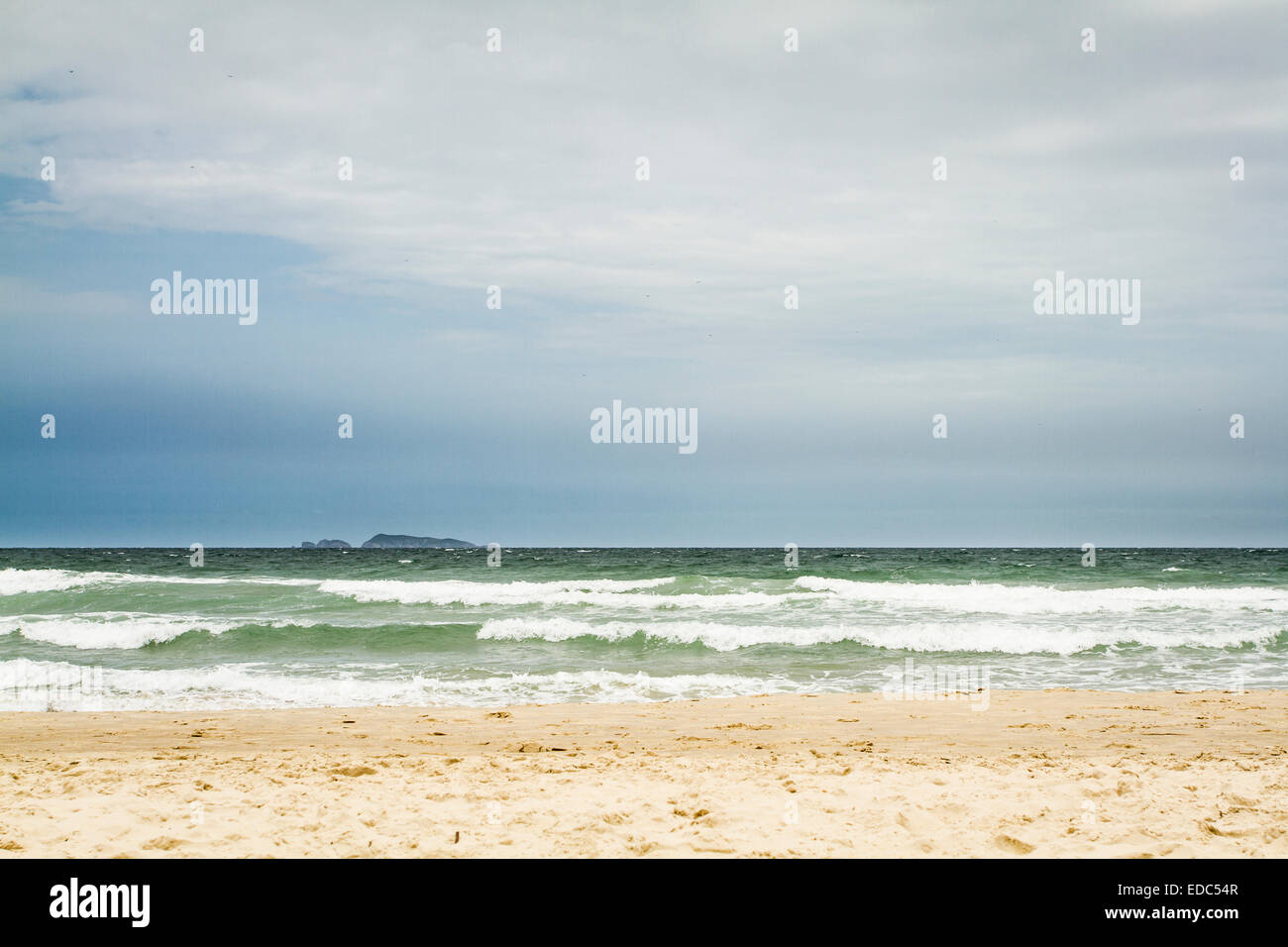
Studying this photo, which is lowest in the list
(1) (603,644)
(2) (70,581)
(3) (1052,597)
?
(3) (1052,597)

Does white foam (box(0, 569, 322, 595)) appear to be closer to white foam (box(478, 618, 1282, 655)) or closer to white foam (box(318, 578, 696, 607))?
white foam (box(318, 578, 696, 607))

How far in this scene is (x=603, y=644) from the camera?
16438mm

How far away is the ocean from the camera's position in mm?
12328

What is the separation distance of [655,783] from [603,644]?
10.1m

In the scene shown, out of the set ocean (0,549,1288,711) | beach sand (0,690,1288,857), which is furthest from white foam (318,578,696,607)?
beach sand (0,690,1288,857)

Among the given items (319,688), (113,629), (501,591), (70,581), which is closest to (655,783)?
(319,688)

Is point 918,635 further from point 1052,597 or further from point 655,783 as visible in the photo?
point 655,783

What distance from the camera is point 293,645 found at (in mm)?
16516

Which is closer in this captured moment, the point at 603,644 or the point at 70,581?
the point at 603,644

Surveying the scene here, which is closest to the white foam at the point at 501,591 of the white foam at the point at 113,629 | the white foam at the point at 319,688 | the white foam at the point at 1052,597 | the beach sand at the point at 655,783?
the white foam at the point at 113,629
